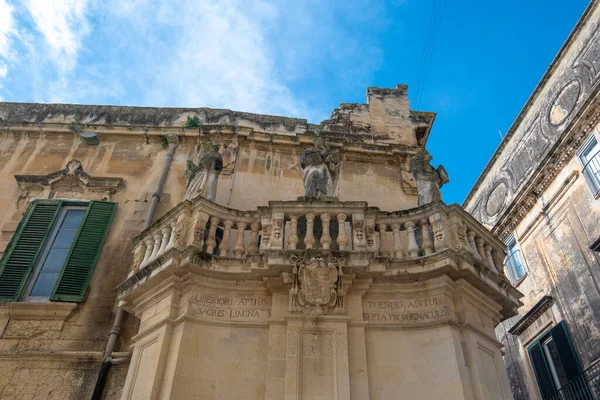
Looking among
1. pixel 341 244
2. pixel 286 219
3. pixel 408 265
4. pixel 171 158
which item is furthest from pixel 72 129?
pixel 408 265

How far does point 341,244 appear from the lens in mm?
7051

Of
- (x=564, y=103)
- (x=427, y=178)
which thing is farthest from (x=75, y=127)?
(x=564, y=103)

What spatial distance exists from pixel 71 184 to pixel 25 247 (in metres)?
1.85

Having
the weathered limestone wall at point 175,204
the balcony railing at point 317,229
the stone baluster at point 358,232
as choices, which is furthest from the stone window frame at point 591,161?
the stone baluster at point 358,232

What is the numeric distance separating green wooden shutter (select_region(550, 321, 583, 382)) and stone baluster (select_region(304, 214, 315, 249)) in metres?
9.76

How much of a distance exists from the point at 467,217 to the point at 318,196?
2341mm

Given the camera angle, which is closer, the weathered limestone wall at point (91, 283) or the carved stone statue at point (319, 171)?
the weathered limestone wall at point (91, 283)

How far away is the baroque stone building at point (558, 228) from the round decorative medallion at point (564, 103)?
0.11ft

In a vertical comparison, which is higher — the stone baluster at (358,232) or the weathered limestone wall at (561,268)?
the weathered limestone wall at (561,268)

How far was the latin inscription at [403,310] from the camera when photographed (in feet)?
22.1

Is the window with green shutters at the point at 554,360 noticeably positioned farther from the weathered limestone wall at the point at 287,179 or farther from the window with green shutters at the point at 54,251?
the window with green shutters at the point at 54,251

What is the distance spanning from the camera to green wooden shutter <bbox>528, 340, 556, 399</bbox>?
13.9m

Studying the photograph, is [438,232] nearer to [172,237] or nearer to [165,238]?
[172,237]

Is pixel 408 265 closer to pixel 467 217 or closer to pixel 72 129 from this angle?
pixel 467 217
